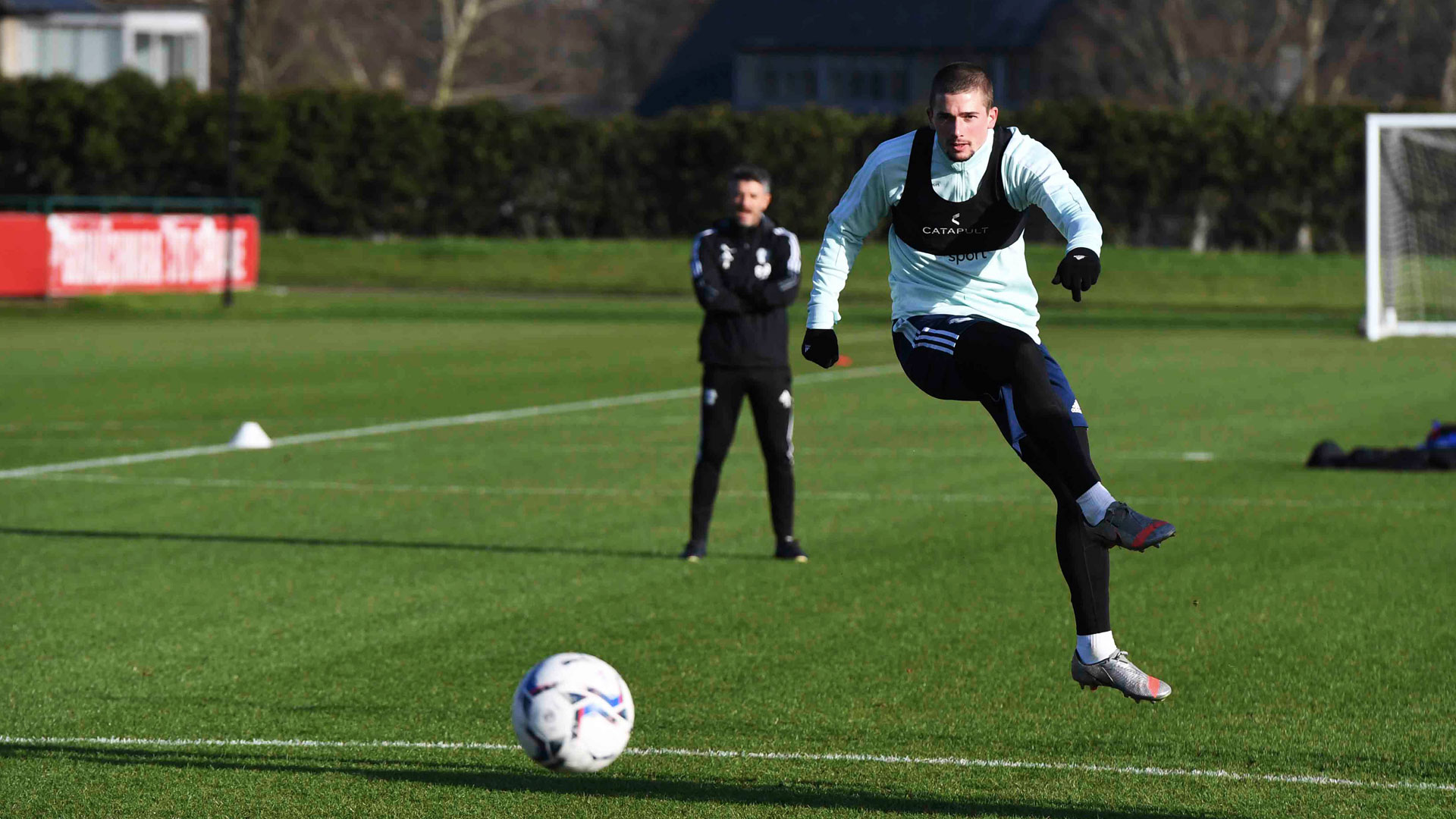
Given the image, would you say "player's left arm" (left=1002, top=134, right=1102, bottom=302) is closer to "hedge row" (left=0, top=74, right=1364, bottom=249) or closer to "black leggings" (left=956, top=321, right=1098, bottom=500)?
"black leggings" (left=956, top=321, right=1098, bottom=500)

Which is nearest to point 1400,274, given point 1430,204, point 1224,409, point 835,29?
point 1430,204

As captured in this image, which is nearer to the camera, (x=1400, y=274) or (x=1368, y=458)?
(x=1368, y=458)

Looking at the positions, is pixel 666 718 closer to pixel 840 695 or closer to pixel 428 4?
pixel 840 695

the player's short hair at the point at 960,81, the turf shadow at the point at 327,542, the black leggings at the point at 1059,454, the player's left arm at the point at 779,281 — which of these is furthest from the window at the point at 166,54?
the black leggings at the point at 1059,454

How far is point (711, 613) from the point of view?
9.33 m

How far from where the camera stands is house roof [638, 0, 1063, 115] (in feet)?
236

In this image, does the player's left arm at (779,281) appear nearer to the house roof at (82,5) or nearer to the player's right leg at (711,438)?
the player's right leg at (711,438)

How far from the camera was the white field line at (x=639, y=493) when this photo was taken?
1313cm

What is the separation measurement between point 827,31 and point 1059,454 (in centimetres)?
6904

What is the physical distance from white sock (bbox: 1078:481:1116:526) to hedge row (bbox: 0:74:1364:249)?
4016cm

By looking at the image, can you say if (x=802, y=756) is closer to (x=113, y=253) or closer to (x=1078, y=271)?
(x=1078, y=271)

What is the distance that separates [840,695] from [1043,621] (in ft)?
6.06

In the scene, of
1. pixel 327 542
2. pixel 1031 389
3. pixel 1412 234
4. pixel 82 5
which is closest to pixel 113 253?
pixel 1412 234

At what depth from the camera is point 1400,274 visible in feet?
122
